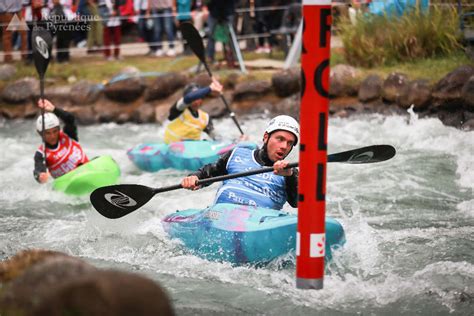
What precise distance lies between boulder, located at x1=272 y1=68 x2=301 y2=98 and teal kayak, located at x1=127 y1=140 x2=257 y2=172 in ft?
10.1

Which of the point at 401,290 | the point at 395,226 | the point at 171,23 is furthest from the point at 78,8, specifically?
the point at 401,290

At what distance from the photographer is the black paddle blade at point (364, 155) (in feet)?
16.1

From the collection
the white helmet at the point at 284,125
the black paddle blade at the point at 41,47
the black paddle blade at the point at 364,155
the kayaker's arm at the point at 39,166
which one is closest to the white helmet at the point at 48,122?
the kayaker's arm at the point at 39,166

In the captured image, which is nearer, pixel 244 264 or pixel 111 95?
pixel 244 264

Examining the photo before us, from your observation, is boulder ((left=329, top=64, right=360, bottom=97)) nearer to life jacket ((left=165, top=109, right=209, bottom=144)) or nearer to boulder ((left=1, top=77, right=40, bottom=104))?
life jacket ((left=165, top=109, right=209, bottom=144))

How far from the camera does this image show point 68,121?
28.1ft

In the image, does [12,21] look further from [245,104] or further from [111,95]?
[245,104]

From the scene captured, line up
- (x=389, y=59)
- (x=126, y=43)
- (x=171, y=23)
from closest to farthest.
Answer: (x=389, y=59), (x=171, y=23), (x=126, y=43)

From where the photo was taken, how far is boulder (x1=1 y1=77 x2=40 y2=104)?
13.4 metres

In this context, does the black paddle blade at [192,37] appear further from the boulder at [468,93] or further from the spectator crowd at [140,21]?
the boulder at [468,93]

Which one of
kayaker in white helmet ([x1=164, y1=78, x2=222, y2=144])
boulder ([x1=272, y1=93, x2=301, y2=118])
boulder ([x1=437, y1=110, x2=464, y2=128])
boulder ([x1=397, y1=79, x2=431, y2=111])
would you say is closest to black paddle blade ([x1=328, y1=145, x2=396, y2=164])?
kayaker in white helmet ([x1=164, y1=78, x2=222, y2=144])

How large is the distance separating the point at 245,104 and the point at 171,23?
2604 mm

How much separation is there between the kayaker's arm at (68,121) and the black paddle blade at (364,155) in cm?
430

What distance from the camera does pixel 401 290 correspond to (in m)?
4.98
